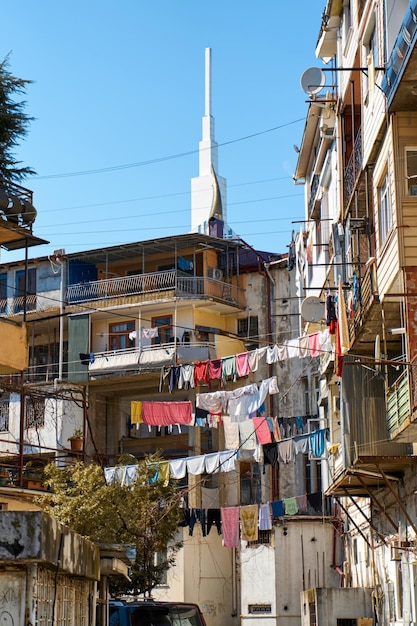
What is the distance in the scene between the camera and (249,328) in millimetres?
49562

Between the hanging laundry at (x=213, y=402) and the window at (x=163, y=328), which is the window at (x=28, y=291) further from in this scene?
the hanging laundry at (x=213, y=402)

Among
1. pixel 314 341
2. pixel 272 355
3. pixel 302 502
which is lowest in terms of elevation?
pixel 302 502

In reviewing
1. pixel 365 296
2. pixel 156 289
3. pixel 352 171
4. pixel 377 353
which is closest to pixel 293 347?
pixel 352 171

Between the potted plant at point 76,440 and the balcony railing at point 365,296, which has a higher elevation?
the potted plant at point 76,440

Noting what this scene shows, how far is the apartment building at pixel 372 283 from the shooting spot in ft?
63.1

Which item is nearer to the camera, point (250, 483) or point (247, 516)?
point (247, 516)

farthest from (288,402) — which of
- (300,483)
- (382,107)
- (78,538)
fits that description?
(78,538)

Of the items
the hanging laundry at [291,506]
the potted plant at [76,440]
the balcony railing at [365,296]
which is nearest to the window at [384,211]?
the balcony railing at [365,296]

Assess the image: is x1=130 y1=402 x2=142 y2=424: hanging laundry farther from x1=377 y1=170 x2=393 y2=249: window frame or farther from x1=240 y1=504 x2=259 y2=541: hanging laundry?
x1=377 y1=170 x2=393 y2=249: window frame

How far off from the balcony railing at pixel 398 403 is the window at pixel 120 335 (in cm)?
2978

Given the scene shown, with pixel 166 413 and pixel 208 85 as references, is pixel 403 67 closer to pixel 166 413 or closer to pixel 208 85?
pixel 166 413

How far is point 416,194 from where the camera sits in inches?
763

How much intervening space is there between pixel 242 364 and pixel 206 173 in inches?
1734

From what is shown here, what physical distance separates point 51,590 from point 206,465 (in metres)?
30.3
